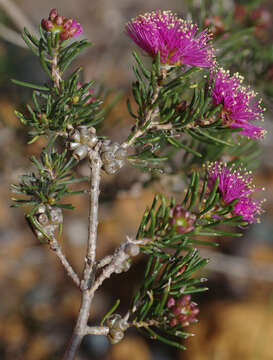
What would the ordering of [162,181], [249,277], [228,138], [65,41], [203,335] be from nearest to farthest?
1. [65,41]
2. [228,138]
3. [162,181]
4. [203,335]
5. [249,277]

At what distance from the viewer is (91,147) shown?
18.5 inches

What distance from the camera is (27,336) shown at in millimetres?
1557

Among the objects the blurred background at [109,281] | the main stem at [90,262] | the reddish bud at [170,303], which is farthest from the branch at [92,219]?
the blurred background at [109,281]

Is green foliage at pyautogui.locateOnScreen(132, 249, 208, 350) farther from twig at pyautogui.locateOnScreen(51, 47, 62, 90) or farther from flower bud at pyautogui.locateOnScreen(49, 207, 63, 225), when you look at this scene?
twig at pyautogui.locateOnScreen(51, 47, 62, 90)

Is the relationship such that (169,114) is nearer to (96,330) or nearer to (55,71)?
(55,71)

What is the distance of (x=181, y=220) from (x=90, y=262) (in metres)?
0.13

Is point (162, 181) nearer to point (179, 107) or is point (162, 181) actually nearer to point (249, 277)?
point (179, 107)

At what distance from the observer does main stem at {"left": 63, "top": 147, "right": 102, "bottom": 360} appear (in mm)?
459

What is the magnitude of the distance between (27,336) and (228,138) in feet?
4.40

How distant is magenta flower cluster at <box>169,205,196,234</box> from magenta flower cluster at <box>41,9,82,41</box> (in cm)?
24

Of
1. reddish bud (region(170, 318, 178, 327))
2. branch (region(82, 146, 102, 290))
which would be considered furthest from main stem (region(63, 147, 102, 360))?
reddish bud (region(170, 318, 178, 327))

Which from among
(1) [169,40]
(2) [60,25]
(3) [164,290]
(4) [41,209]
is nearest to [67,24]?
(2) [60,25]

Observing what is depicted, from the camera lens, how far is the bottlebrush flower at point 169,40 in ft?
1.46

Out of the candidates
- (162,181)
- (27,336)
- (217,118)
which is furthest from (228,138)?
(27,336)
